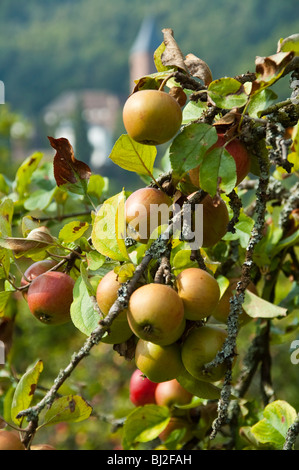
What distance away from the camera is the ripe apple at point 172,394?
0.99 meters

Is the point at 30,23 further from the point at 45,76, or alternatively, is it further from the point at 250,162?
the point at 250,162

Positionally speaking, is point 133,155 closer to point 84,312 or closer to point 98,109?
point 84,312

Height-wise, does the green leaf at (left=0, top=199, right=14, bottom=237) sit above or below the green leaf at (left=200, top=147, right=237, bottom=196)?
below

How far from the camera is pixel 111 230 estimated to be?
2.11ft

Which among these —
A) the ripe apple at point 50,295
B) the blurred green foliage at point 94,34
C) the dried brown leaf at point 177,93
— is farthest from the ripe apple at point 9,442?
the blurred green foliage at point 94,34

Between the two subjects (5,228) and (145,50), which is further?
(145,50)

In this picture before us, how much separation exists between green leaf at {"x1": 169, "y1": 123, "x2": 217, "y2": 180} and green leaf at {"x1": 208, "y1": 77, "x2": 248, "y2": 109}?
0.10 feet

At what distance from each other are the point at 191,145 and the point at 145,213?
0.29 feet

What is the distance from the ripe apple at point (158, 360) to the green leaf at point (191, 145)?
0.63 ft

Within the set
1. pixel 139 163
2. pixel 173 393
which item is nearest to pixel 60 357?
pixel 173 393

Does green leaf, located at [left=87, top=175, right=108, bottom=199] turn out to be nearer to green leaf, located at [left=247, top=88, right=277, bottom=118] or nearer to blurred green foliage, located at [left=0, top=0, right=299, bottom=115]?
green leaf, located at [left=247, top=88, right=277, bottom=118]

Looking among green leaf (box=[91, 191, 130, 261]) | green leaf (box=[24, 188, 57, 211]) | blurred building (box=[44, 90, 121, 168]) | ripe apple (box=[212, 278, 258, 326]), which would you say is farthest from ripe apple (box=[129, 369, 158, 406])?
blurred building (box=[44, 90, 121, 168])

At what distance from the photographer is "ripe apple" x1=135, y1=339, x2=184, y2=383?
2.00ft

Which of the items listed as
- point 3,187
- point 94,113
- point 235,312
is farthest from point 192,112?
point 94,113
